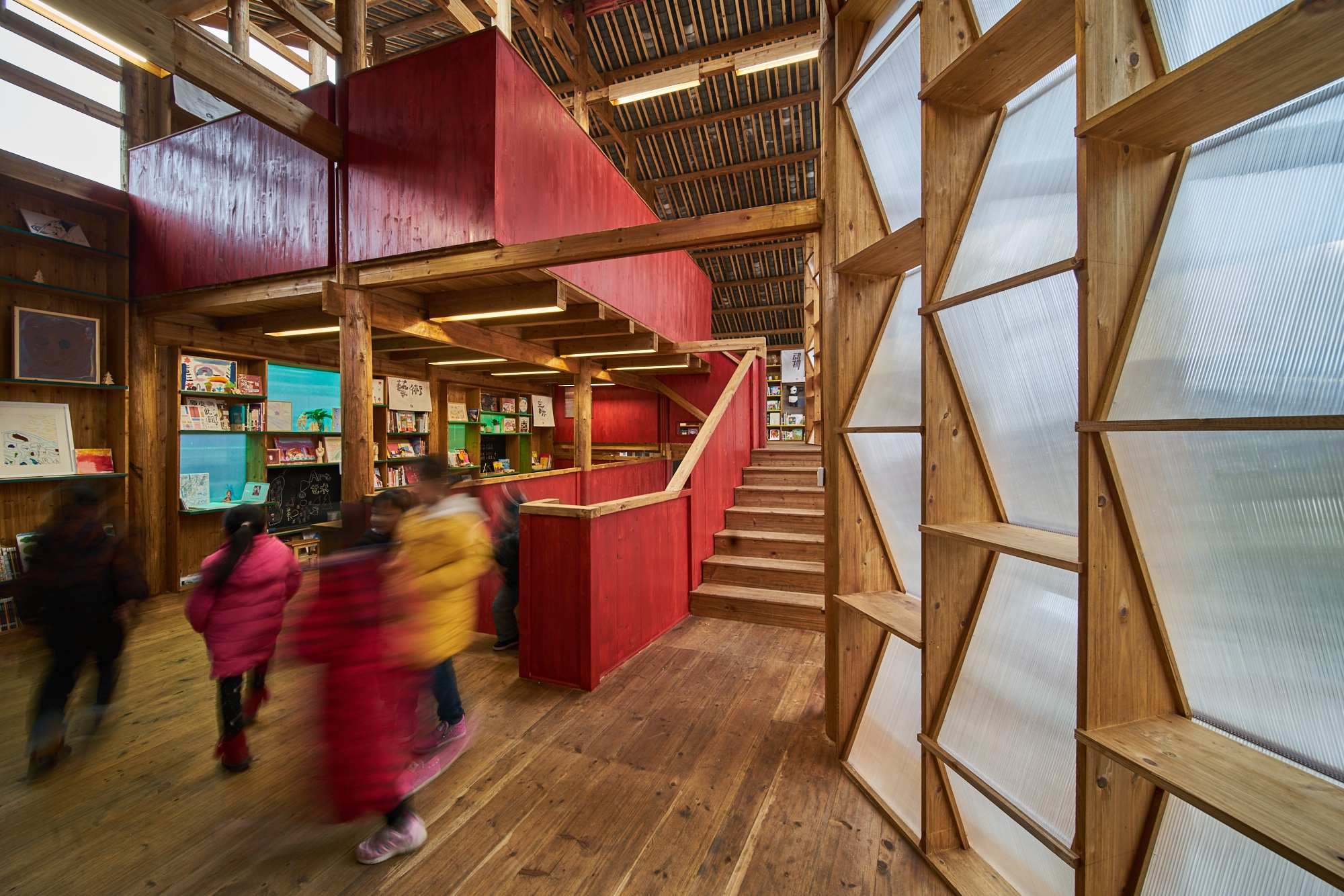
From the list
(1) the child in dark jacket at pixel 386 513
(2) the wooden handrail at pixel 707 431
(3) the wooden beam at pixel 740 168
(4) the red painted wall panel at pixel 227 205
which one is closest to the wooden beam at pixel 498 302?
(4) the red painted wall panel at pixel 227 205

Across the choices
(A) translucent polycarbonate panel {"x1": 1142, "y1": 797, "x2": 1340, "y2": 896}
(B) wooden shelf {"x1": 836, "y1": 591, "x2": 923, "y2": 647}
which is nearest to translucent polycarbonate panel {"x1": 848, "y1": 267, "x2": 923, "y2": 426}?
(B) wooden shelf {"x1": 836, "y1": 591, "x2": 923, "y2": 647}

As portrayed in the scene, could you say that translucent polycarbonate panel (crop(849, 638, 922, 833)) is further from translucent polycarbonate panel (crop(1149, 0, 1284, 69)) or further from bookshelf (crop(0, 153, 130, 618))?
bookshelf (crop(0, 153, 130, 618))

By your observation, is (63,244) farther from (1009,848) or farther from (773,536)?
(1009,848)

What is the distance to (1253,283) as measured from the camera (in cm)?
111

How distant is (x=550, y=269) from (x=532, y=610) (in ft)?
8.30

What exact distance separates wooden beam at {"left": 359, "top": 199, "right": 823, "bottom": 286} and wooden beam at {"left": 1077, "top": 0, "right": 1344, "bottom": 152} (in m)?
1.40

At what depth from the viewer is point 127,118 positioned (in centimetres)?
512

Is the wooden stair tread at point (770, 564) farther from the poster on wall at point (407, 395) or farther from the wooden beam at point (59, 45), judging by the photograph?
the wooden beam at point (59, 45)

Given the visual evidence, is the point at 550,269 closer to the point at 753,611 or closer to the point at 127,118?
the point at 753,611

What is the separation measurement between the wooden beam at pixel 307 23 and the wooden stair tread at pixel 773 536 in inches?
204

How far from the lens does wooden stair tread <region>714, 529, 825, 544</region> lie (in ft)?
15.2

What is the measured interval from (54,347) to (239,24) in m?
3.53

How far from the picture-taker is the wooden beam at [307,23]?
4.27 metres

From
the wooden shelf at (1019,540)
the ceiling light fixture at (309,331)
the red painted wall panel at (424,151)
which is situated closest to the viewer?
the wooden shelf at (1019,540)
